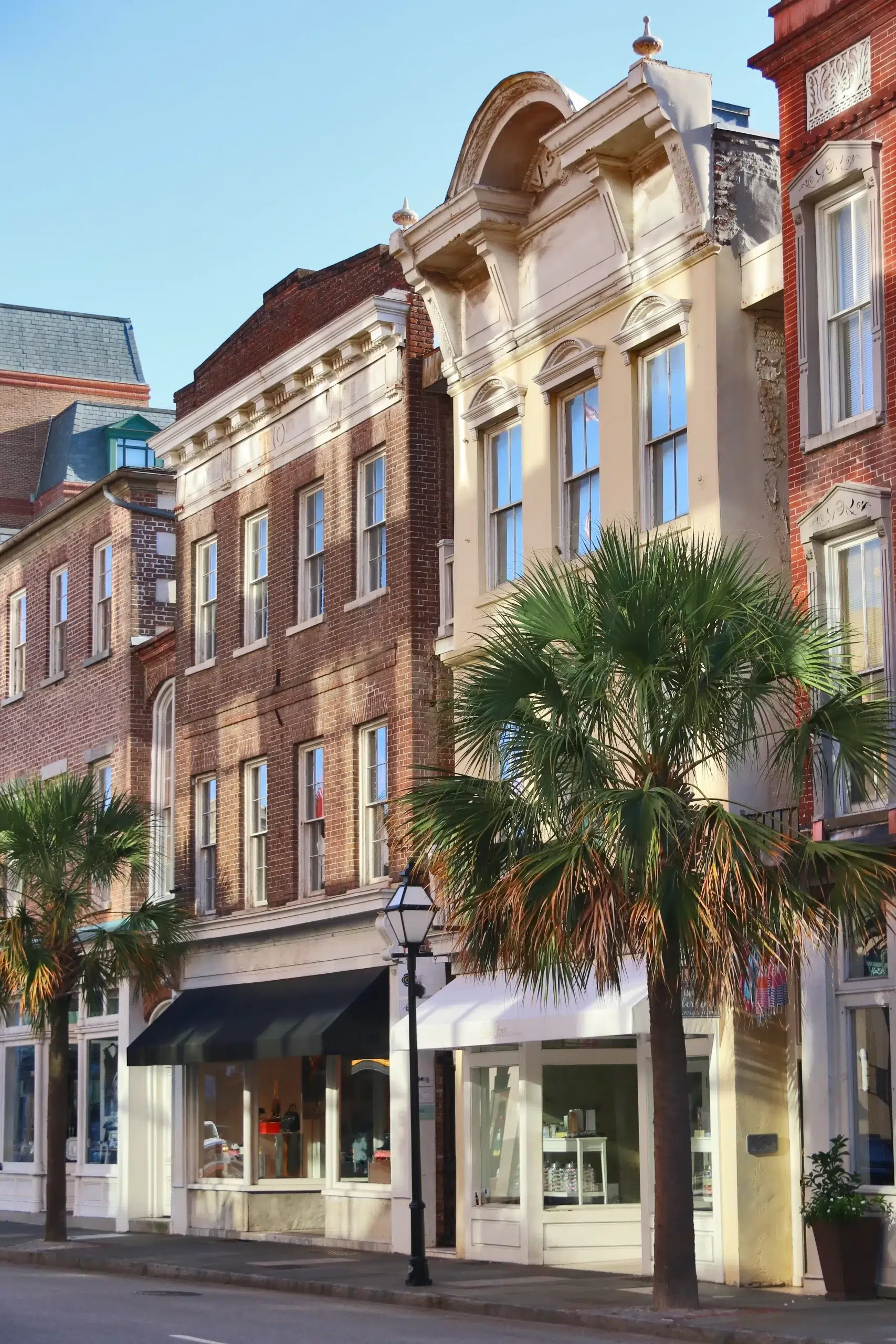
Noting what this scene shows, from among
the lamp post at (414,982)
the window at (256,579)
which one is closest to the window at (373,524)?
the window at (256,579)

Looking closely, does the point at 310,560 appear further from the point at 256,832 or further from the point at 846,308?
the point at 846,308

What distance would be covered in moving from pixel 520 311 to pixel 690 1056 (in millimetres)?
8832

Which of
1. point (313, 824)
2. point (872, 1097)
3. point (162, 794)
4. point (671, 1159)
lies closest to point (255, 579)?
point (313, 824)

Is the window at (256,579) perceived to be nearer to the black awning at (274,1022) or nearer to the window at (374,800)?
the window at (374,800)

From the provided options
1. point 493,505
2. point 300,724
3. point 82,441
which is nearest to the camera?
point 493,505

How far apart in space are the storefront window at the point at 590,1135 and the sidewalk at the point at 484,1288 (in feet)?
3.10

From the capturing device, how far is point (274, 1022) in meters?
26.4

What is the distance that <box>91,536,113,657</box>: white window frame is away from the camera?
34.0m

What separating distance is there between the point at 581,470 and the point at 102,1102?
1507cm

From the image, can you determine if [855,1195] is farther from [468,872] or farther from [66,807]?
[66,807]

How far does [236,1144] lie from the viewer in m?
28.9

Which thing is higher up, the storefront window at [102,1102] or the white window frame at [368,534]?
the white window frame at [368,534]

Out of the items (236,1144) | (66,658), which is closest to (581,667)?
(236,1144)

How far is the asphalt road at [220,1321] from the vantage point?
15.2 m
